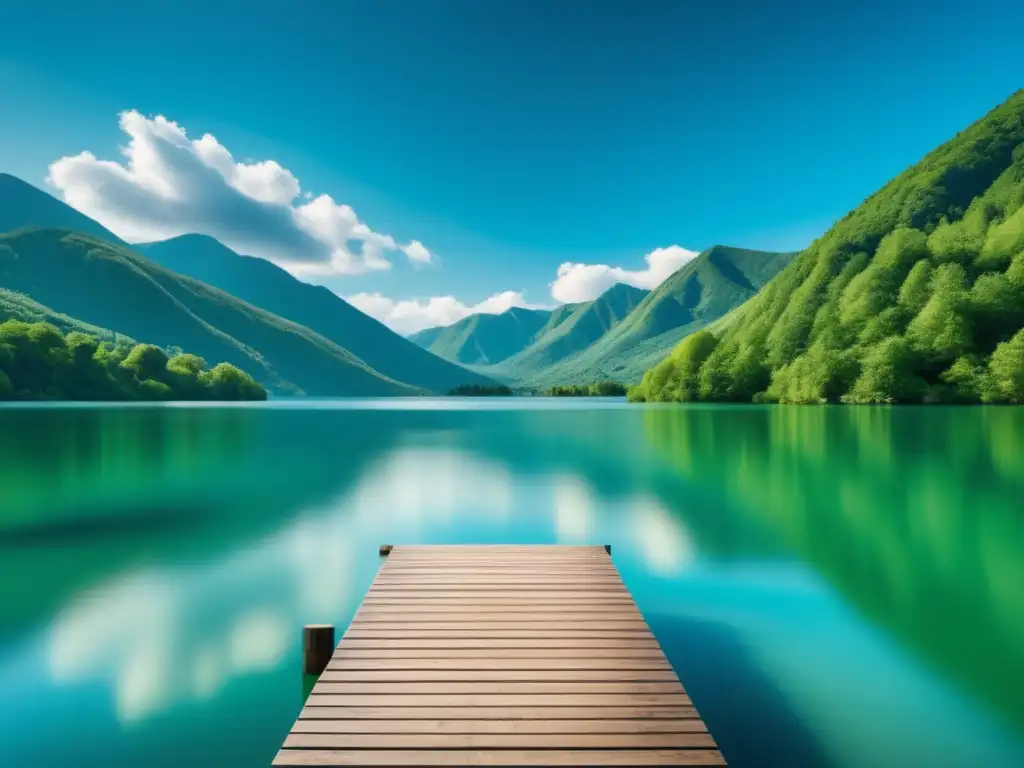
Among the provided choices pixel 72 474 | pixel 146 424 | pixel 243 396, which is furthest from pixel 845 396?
pixel 243 396

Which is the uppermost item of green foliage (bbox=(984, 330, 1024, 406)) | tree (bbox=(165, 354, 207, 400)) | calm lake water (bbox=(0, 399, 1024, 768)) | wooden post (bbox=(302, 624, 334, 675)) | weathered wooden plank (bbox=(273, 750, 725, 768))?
tree (bbox=(165, 354, 207, 400))

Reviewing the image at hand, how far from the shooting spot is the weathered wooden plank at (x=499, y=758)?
4.71 metres

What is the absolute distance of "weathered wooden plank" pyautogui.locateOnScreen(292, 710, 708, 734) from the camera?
5.14m

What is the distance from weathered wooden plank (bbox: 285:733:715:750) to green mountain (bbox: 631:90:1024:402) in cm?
9617

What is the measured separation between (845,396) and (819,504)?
89687 millimetres

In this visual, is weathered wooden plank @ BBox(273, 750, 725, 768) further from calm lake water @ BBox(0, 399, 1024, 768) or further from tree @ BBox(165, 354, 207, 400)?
tree @ BBox(165, 354, 207, 400)

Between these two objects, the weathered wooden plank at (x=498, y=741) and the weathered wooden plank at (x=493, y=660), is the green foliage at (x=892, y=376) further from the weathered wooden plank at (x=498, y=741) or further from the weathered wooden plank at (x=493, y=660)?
the weathered wooden plank at (x=498, y=741)

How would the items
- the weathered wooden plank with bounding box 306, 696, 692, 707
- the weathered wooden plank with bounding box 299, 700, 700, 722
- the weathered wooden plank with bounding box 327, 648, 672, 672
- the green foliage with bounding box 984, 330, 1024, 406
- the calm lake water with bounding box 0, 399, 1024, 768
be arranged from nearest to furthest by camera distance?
the weathered wooden plank with bounding box 299, 700, 700, 722 < the weathered wooden plank with bounding box 306, 696, 692, 707 < the weathered wooden plank with bounding box 327, 648, 672, 672 < the calm lake water with bounding box 0, 399, 1024, 768 < the green foliage with bounding box 984, 330, 1024, 406

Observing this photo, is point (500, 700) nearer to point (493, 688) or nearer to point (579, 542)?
point (493, 688)

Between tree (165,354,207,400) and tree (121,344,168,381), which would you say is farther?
tree (165,354,207,400)

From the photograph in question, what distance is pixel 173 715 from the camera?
726 cm

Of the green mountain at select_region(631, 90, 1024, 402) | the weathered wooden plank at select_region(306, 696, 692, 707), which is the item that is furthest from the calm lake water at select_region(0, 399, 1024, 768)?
the green mountain at select_region(631, 90, 1024, 402)

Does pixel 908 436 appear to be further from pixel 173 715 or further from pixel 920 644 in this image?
pixel 173 715

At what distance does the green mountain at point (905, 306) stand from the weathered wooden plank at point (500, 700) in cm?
9565
